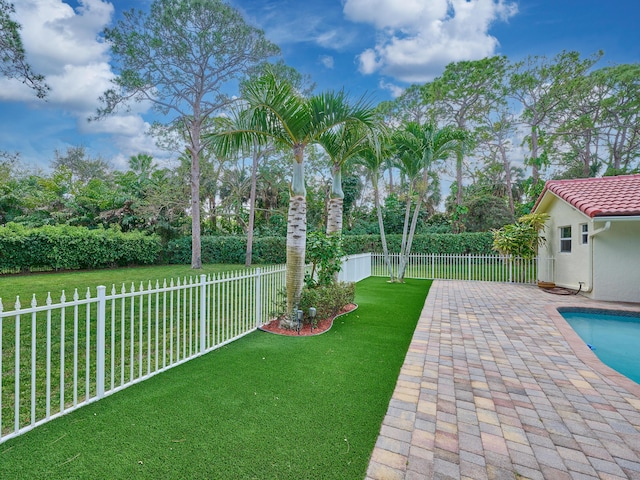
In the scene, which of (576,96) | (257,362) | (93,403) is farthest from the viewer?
(576,96)

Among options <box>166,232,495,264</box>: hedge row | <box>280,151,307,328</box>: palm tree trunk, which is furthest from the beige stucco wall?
<box>280,151,307,328</box>: palm tree trunk

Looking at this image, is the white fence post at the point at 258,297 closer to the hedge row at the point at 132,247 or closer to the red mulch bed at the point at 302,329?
the red mulch bed at the point at 302,329

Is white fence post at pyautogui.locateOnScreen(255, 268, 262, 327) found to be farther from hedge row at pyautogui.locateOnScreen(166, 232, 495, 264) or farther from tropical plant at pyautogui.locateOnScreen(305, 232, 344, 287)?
hedge row at pyautogui.locateOnScreen(166, 232, 495, 264)

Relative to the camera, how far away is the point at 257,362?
402cm

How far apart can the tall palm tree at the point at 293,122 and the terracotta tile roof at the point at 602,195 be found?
693cm

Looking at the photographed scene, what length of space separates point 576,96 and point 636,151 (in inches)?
186

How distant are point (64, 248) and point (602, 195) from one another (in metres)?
20.6

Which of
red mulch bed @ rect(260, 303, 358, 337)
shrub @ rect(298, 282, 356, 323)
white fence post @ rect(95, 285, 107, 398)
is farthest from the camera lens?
shrub @ rect(298, 282, 356, 323)

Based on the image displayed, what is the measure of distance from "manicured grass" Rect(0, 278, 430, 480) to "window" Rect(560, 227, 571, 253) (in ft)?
30.2

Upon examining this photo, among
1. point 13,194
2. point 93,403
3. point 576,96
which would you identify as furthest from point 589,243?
point 13,194

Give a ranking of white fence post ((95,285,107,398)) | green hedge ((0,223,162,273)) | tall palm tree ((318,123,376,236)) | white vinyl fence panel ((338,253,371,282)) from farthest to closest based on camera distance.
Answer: green hedge ((0,223,162,273)) < white vinyl fence panel ((338,253,371,282)) < tall palm tree ((318,123,376,236)) < white fence post ((95,285,107,398))

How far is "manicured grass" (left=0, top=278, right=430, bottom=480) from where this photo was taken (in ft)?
7.01

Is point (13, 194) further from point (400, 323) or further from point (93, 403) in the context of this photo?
point (400, 323)

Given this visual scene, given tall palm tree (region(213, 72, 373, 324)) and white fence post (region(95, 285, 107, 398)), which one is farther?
tall palm tree (region(213, 72, 373, 324))
